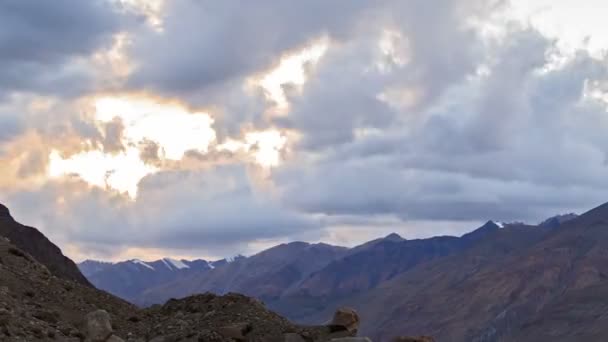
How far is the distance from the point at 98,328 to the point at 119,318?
30.7ft

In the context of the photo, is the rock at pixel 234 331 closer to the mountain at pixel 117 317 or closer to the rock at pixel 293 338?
the mountain at pixel 117 317

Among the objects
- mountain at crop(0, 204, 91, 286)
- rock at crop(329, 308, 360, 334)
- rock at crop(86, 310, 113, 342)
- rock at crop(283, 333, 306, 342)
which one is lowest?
rock at crop(283, 333, 306, 342)

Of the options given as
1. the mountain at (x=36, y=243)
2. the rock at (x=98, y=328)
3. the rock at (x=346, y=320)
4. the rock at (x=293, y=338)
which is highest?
the mountain at (x=36, y=243)

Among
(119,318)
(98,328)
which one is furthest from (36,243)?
(98,328)

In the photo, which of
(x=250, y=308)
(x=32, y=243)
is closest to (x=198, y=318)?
(x=250, y=308)

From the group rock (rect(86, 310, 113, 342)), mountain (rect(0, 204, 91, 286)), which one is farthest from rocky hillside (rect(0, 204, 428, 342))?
mountain (rect(0, 204, 91, 286))

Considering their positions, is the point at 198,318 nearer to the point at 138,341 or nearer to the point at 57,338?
the point at 138,341

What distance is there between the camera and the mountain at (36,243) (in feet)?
518

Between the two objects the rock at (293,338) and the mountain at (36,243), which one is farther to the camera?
the mountain at (36,243)

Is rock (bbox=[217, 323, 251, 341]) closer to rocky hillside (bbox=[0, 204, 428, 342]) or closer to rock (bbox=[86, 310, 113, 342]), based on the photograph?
rocky hillside (bbox=[0, 204, 428, 342])

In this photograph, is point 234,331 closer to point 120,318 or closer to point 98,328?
point 98,328

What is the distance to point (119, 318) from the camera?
56094 mm

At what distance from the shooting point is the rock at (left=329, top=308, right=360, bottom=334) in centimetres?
5294

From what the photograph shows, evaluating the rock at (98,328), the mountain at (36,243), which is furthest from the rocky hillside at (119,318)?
the mountain at (36,243)
